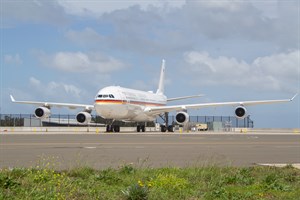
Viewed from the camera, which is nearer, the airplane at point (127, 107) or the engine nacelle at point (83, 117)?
the airplane at point (127, 107)

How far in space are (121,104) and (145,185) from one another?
1543 inches

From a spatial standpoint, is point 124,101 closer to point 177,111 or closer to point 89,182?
point 177,111

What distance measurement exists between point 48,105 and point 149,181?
46.4 meters

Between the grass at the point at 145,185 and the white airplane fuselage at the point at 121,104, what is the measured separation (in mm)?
36492

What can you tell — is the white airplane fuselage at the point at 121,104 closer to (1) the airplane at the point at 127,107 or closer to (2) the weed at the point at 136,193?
(1) the airplane at the point at 127,107

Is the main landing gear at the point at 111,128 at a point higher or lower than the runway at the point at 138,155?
higher

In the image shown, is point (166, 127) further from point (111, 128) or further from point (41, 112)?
point (41, 112)

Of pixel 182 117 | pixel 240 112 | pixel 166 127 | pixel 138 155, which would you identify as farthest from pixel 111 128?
pixel 138 155

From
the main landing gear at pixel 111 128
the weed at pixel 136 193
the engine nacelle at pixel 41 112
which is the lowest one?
the weed at pixel 136 193

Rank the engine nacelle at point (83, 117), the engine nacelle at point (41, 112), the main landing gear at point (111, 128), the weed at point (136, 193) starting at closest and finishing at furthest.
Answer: the weed at point (136, 193) → the main landing gear at point (111, 128) → the engine nacelle at point (41, 112) → the engine nacelle at point (83, 117)

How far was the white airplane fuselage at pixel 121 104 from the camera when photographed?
46.6 metres

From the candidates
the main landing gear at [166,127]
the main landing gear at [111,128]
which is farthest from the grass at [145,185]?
the main landing gear at [166,127]

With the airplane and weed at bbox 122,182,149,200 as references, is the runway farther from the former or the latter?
the airplane

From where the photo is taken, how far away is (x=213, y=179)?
934 cm
